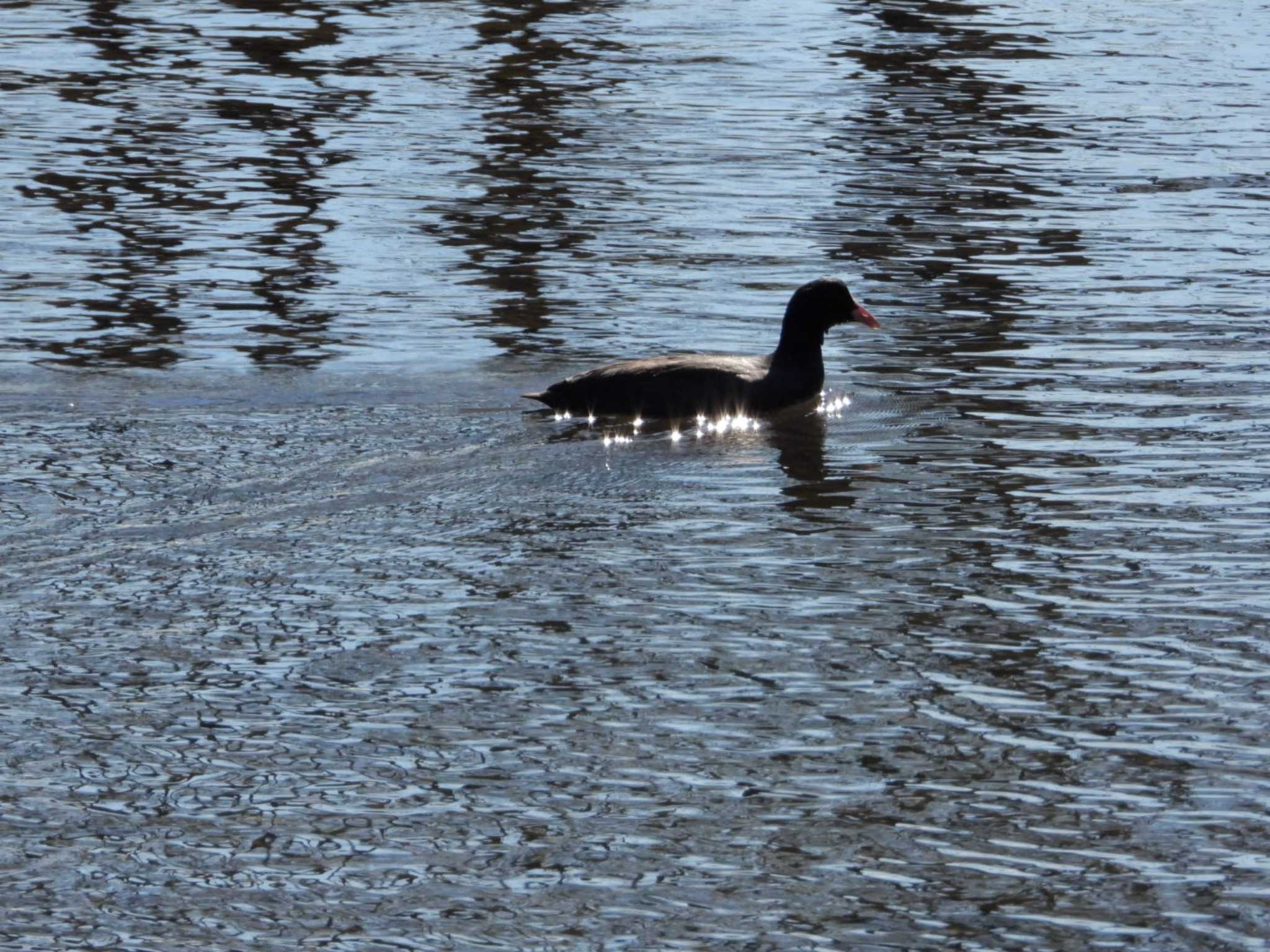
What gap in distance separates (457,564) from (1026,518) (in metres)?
2.74

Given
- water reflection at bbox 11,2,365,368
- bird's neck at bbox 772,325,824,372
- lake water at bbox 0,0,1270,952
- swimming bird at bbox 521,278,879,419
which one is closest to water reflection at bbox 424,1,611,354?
lake water at bbox 0,0,1270,952

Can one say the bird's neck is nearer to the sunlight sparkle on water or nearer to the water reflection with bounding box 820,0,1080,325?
the sunlight sparkle on water

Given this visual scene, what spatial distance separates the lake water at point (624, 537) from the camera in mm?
6953

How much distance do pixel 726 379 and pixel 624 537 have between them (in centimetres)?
280

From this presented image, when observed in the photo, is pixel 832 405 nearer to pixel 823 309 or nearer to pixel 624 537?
pixel 823 309

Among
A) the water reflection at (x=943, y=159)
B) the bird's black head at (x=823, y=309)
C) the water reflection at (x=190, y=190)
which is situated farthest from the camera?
the water reflection at (x=943, y=159)

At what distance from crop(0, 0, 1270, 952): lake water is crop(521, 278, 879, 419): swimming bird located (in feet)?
0.67

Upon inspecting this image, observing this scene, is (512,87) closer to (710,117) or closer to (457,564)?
(710,117)

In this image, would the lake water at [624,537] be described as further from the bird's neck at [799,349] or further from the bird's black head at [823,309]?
the bird's black head at [823,309]

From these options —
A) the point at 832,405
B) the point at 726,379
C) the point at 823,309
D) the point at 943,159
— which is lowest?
the point at 832,405

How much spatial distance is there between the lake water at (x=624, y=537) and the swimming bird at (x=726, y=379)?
0.67ft

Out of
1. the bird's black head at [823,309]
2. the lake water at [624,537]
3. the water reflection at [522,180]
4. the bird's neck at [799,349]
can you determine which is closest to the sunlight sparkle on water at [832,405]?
the lake water at [624,537]

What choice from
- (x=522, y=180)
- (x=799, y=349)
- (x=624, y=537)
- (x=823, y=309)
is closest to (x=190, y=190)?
(x=522, y=180)

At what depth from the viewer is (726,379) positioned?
13195 millimetres
